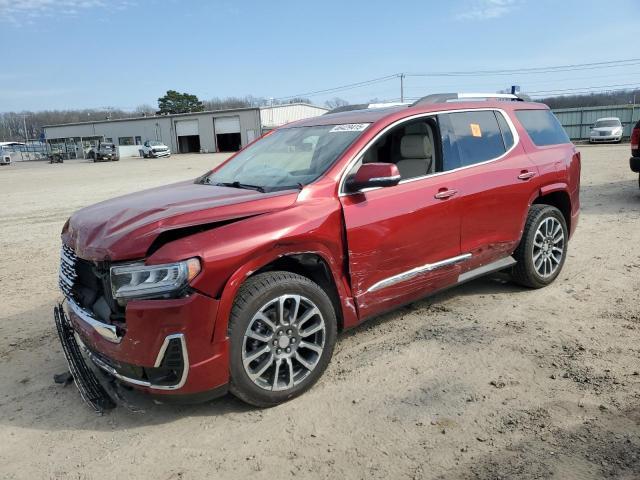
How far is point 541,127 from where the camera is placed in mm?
5215

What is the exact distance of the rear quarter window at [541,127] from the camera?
504 cm

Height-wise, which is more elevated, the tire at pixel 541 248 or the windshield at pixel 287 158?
the windshield at pixel 287 158

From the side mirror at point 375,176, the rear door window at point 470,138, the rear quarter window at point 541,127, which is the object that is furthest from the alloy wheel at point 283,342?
the rear quarter window at point 541,127

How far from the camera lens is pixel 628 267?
5.64m

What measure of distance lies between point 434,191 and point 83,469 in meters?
2.98

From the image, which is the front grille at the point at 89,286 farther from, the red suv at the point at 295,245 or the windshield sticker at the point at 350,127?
the windshield sticker at the point at 350,127

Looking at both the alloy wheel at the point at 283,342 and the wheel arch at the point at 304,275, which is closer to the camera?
the wheel arch at the point at 304,275

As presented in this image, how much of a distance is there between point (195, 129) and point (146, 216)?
203 feet

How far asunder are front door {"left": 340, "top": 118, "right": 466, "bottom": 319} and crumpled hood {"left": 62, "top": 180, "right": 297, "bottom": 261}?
2.05 feet

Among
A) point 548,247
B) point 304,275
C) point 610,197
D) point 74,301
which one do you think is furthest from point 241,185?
point 610,197

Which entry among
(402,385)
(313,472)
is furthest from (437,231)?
(313,472)

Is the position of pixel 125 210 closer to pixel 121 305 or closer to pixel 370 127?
pixel 121 305

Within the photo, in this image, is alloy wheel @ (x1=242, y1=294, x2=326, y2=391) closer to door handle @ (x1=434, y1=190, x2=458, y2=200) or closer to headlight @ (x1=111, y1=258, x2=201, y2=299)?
headlight @ (x1=111, y1=258, x2=201, y2=299)

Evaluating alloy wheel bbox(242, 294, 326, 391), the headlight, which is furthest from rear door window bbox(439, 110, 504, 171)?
the headlight
